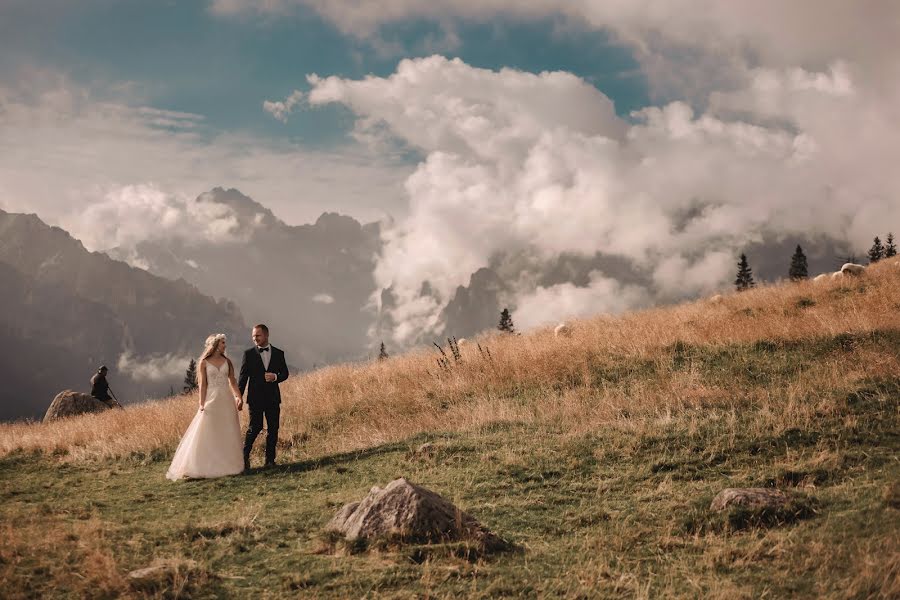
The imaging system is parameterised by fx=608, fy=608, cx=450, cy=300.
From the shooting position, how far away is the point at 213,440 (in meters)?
10.9

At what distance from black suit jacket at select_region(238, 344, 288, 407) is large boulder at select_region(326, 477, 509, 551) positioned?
17.2 ft

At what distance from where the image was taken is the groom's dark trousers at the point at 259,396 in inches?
448

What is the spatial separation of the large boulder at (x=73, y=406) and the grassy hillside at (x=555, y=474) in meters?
8.53

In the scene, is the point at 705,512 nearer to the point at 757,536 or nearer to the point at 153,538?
the point at 757,536

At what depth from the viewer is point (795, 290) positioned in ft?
69.3

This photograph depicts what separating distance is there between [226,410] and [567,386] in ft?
25.8

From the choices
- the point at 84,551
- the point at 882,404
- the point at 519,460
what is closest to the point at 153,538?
the point at 84,551

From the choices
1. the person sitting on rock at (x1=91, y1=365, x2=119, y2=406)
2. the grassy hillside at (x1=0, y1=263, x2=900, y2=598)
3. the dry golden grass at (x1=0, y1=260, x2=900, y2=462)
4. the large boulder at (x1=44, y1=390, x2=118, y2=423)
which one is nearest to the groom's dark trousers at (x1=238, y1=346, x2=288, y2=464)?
the grassy hillside at (x1=0, y1=263, x2=900, y2=598)

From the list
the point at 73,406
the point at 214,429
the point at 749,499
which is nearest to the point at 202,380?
the point at 214,429

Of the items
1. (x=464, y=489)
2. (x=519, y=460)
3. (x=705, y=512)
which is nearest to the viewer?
(x=705, y=512)

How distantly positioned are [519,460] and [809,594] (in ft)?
16.8

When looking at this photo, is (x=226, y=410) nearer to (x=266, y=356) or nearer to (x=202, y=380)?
(x=202, y=380)

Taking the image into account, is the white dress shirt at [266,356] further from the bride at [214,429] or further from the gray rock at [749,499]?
the gray rock at [749,499]

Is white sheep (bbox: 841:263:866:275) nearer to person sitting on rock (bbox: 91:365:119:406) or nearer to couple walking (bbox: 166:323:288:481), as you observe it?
couple walking (bbox: 166:323:288:481)
